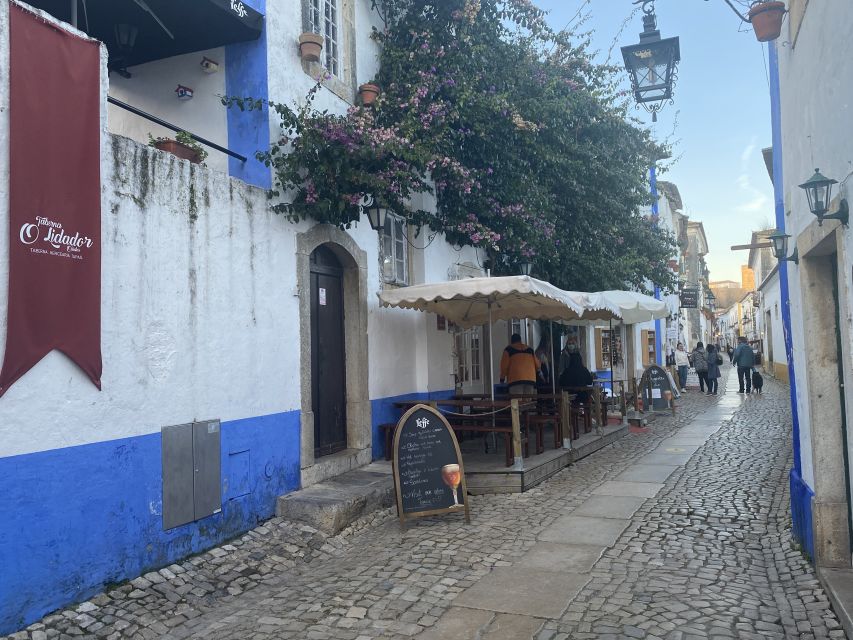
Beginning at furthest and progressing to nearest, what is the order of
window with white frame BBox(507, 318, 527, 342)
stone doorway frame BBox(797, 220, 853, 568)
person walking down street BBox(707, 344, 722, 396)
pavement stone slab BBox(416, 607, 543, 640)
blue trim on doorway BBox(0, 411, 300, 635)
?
person walking down street BBox(707, 344, 722, 396) → window with white frame BBox(507, 318, 527, 342) → stone doorway frame BBox(797, 220, 853, 568) → blue trim on doorway BBox(0, 411, 300, 635) → pavement stone slab BBox(416, 607, 543, 640)

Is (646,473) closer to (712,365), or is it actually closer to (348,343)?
(348,343)

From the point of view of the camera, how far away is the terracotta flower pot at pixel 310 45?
764 cm

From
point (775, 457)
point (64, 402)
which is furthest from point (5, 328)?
point (775, 457)

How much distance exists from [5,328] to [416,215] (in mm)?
6505

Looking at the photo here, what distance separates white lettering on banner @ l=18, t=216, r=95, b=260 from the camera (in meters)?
4.34

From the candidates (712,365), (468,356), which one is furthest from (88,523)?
(712,365)

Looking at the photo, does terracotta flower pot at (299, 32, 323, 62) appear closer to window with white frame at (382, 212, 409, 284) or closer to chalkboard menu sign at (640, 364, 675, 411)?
window with white frame at (382, 212, 409, 284)

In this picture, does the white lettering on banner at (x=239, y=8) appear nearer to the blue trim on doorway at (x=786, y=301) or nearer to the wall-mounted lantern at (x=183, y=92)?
the wall-mounted lantern at (x=183, y=92)

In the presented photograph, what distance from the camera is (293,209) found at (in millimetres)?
7191

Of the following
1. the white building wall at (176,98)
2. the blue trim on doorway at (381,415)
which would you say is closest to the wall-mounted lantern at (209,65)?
the white building wall at (176,98)

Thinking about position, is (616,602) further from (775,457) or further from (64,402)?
(775,457)

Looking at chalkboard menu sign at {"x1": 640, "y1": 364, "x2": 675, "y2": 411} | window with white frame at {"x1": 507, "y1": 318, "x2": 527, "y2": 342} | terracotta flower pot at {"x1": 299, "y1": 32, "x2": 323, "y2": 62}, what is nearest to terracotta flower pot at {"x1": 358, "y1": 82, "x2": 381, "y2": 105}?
terracotta flower pot at {"x1": 299, "y1": 32, "x2": 323, "y2": 62}

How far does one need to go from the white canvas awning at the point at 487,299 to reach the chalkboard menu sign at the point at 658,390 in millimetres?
5912

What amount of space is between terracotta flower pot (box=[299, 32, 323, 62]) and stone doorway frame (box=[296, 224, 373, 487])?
6.31 feet
